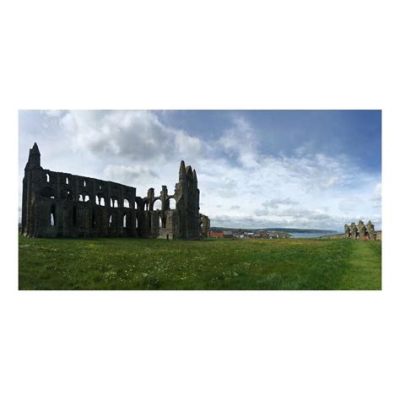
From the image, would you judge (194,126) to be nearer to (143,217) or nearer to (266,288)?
(266,288)

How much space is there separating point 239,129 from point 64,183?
3042 cm

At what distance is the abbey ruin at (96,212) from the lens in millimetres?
29219

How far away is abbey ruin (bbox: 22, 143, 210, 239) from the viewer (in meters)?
29.2

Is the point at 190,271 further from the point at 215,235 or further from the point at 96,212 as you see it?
the point at 96,212

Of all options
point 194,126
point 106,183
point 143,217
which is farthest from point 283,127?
point 106,183

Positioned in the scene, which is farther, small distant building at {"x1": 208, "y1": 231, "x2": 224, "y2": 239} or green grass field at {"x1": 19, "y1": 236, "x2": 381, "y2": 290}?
small distant building at {"x1": 208, "y1": 231, "x2": 224, "y2": 239}

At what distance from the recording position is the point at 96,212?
124 ft

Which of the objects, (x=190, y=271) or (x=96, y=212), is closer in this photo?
(x=190, y=271)

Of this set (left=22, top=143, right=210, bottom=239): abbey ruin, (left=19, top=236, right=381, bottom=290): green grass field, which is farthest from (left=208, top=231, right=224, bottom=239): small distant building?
(left=19, top=236, right=381, bottom=290): green grass field

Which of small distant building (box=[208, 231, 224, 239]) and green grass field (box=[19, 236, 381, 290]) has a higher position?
small distant building (box=[208, 231, 224, 239])

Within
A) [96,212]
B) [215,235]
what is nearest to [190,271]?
[215,235]

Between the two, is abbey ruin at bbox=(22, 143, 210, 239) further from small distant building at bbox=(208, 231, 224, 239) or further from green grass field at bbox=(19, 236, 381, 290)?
green grass field at bbox=(19, 236, 381, 290)

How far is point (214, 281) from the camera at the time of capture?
42.7 feet

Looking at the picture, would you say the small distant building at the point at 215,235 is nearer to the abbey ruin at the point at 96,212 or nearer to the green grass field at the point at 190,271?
the abbey ruin at the point at 96,212
